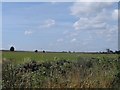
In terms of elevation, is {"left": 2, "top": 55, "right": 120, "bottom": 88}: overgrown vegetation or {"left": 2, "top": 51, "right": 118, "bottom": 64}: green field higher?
{"left": 2, "top": 51, "right": 118, "bottom": 64}: green field

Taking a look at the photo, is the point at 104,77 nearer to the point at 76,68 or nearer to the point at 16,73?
the point at 76,68

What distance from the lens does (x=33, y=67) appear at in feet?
42.0

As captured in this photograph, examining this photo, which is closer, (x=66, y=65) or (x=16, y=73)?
(x=16, y=73)

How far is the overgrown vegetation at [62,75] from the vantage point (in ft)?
35.7

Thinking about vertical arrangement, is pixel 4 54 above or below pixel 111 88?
above

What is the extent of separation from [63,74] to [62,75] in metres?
0.13

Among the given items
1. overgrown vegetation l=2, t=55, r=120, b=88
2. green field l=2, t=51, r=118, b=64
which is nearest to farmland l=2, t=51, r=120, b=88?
overgrown vegetation l=2, t=55, r=120, b=88

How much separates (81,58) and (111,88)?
9.28 feet

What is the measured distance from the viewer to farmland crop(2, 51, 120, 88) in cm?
1088

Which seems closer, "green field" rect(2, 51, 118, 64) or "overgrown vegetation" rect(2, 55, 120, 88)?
"overgrown vegetation" rect(2, 55, 120, 88)

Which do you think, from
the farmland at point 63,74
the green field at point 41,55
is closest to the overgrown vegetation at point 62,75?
the farmland at point 63,74

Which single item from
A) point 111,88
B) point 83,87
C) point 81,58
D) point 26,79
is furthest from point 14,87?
point 81,58

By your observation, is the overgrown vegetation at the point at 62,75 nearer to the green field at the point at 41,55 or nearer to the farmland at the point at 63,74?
the farmland at the point at 63,74

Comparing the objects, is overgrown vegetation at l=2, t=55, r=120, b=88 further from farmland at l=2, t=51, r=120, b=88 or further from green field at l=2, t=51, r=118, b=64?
green field at l=2, t=51, r=118, b=64
